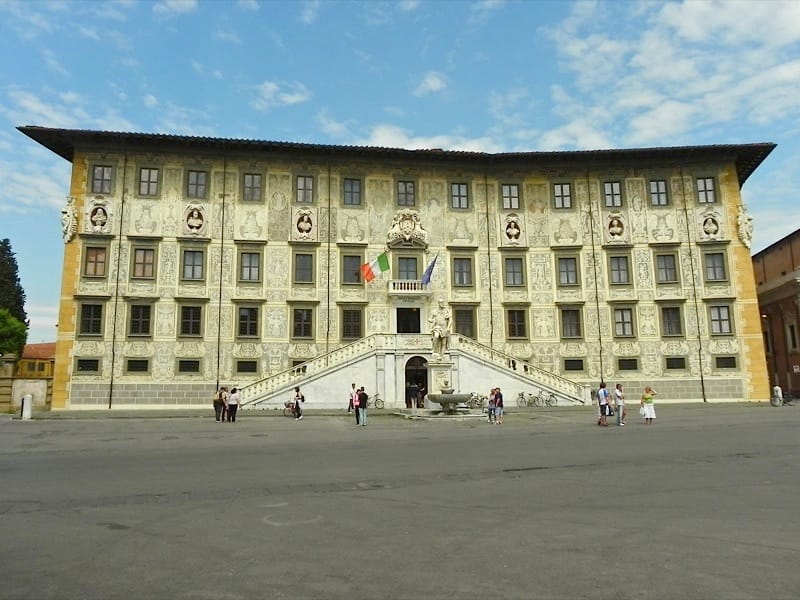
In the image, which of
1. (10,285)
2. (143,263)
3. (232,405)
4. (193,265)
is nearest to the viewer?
(232,405)

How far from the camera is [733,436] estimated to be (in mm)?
16578

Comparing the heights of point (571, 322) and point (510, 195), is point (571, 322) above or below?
below

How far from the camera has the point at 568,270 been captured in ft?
120

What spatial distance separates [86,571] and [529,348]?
32060 millimetres

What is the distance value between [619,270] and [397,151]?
15.3 m

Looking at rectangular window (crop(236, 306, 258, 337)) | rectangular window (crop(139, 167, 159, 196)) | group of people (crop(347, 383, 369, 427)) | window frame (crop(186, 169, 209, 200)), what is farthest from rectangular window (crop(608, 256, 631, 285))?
rectangular window (crop(139, 167, 159, 196))

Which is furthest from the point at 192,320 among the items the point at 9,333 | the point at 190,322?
the point at 9,333

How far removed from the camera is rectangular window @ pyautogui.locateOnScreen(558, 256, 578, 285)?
119 feet

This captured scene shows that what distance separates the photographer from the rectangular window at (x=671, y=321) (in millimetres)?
35406

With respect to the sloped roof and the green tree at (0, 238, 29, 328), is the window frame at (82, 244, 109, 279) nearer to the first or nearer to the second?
the sloped roof

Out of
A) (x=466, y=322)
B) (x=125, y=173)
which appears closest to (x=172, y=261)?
(x=125, y=173)

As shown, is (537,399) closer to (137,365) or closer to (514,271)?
(514,271)

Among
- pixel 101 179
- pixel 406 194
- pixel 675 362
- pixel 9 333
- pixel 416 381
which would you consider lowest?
pixel 416 381

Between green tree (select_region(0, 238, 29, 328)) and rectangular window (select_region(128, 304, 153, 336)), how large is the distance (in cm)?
3407
